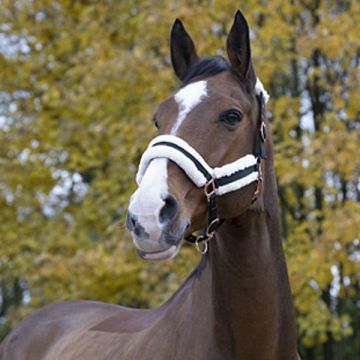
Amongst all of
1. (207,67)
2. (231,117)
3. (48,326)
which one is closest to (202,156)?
(231,117)

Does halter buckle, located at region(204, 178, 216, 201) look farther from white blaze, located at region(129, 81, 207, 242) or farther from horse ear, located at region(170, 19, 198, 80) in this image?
horse ear, located at region(170, 19, 198, 80)

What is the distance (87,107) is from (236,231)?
5481 millimetres

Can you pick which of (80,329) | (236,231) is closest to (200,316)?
(236,231)

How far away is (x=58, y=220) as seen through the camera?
29.9ft

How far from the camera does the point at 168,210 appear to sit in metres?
2.50

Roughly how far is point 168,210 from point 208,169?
0.31 meters

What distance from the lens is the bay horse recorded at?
8.54 ft

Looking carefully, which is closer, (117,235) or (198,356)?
(198,356)

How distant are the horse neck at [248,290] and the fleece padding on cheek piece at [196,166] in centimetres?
22

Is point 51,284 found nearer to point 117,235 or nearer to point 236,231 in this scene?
point 117,235

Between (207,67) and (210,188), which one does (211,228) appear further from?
(207,67)

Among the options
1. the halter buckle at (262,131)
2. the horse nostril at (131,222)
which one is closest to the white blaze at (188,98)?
the halter buckle at (262,131)

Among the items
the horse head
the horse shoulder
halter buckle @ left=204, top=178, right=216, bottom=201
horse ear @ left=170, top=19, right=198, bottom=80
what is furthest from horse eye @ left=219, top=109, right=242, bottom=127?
the horse shoulder

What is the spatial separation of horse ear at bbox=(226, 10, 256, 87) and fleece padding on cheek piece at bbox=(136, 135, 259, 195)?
407 mm
